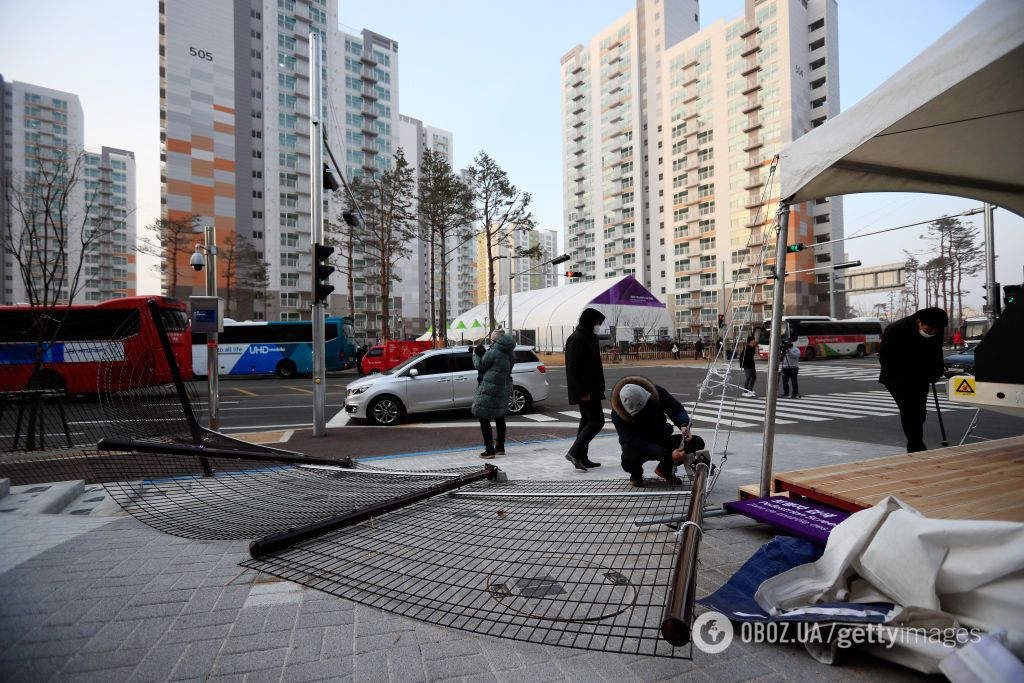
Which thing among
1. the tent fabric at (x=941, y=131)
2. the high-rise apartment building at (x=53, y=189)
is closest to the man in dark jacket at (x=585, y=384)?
the tent fabric at (x=941, y=131)

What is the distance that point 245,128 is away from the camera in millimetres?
59344

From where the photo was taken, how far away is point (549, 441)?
8.46 m

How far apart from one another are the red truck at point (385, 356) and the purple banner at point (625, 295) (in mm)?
17091

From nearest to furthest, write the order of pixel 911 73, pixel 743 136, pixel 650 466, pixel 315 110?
pixel 911 73 → pixel 650 466 → pixel 315 110 → pixel 743 136

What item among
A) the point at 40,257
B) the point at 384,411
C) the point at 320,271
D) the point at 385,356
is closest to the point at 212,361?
the point at 320,271

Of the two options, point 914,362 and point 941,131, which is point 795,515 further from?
point 914,362

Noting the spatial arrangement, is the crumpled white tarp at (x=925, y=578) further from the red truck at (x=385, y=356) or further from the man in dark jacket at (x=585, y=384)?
the red truck at (x=385, y=356)

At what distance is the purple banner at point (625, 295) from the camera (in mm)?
39469

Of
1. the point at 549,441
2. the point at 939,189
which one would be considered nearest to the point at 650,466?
the point at 549,441

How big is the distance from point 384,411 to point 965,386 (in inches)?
368

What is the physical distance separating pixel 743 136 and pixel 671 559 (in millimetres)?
72244

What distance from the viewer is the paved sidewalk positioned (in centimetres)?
209

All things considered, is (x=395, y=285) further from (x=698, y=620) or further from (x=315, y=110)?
(x=698, y=620)

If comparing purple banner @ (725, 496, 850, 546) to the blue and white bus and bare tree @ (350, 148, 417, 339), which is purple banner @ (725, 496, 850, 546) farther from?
bare tree @ (350, 148, 417, 339)
